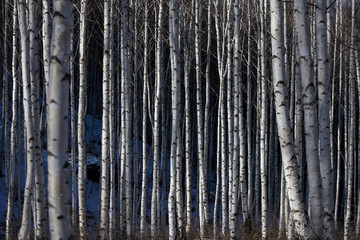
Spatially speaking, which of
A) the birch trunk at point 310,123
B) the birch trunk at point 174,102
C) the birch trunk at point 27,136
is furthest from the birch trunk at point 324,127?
the birch trunk at point 27,136

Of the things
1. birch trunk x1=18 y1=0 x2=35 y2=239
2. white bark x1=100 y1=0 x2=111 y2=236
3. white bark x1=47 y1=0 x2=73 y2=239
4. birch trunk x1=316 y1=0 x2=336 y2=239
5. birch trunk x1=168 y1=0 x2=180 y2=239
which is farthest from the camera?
white bark x1=100 y1=0 x2=111 y2=236

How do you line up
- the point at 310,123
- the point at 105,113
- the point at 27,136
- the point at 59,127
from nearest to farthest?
the point at 59,127
the point at 310,123
the point at 27,136
the point at 105,113

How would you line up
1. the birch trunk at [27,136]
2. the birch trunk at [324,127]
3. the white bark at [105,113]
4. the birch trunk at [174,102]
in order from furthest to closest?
the white bark at [105,113]
the birch trunk at [174,102]
the birch trunk at [27,136]
the birch trunk at [324,127]

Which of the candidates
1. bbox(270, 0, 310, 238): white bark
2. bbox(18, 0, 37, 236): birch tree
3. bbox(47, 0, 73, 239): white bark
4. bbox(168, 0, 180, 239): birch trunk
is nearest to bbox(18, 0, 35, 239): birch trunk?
bbox(18, 0, 37, 236): birch tree

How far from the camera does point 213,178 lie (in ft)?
80.6

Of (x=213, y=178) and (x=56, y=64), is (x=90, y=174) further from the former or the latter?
(x=56, y=64)

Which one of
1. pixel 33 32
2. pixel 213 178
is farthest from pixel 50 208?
pixel 213 178

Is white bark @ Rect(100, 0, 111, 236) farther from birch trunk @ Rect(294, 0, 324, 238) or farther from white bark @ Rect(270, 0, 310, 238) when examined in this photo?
birch trunk @ Rect(294, 0, 324, 238)

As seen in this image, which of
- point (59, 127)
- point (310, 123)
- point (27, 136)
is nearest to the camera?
point (59, 127)

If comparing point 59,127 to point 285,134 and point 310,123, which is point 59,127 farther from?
point 310,123

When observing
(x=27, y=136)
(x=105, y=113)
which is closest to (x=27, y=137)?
(x=27, y=136)

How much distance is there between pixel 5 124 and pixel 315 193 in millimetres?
11227

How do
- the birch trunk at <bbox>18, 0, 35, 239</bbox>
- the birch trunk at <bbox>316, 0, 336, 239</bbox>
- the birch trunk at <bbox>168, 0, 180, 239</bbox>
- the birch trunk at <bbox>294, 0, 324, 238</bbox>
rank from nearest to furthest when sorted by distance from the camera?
the birch trunk at <bbox>294, 0, 324, 238</bbox> < the birch trunk at <bbox>316, 0, 336, 239</bbox> < the birch trunk at <bbox>18, 0, 35, 239</bbox> < the birch trunk at <bbox>168, 0, 180, 239</bbox>

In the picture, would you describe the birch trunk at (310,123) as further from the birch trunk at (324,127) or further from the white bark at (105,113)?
the white bark at (105,113)
